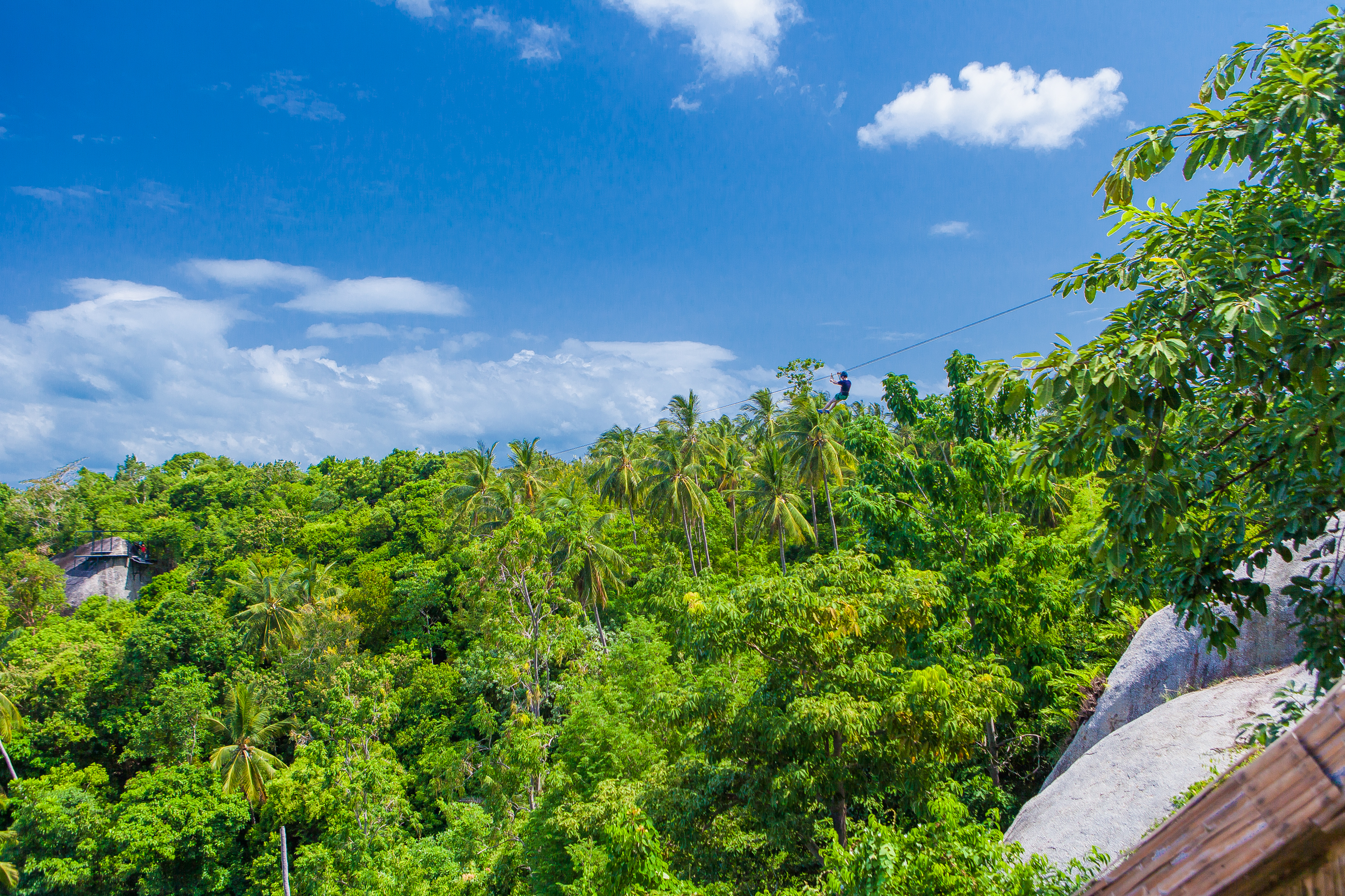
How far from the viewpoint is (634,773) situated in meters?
16.7

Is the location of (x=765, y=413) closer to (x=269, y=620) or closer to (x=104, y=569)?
(x=269, y=620)

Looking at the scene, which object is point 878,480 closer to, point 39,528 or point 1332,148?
point 1332,148

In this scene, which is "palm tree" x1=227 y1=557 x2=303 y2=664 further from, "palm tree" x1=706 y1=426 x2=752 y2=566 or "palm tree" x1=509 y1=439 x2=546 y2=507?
"palm tree" x1=706 y1=426 x2=752 y2=566

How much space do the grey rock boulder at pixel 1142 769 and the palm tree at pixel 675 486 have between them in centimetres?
2304

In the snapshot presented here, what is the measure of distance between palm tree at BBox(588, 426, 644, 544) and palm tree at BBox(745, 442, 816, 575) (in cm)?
724

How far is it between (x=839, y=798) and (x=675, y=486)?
73.3ft

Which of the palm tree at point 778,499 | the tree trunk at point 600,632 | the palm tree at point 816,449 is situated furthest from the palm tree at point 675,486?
the tree trunk at point 600,632

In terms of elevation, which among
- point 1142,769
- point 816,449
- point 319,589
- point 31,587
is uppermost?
point 31,587

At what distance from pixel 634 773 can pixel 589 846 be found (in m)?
4.06

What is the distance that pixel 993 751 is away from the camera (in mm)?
12922

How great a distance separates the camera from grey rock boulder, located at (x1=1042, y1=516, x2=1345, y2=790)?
29.0 feet

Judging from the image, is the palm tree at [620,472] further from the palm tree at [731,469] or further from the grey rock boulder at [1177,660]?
the grey rock boulder at [1177,660]

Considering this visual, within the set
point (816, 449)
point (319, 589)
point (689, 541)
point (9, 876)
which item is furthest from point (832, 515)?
point (9, 876)

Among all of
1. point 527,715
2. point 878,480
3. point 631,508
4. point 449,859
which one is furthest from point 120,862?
point 878,480
